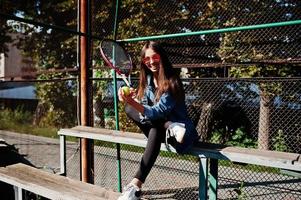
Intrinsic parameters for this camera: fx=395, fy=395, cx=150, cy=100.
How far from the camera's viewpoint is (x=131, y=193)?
9.32ft

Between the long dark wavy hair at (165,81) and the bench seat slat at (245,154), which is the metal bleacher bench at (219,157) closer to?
the bench seat slat at (245,154)

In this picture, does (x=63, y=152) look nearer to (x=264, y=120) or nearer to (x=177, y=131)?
(x=177, y=131)

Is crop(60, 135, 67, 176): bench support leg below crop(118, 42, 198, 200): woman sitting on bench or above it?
below

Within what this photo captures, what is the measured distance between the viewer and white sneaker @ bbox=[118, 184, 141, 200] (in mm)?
2812

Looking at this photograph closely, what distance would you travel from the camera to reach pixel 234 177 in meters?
4.93

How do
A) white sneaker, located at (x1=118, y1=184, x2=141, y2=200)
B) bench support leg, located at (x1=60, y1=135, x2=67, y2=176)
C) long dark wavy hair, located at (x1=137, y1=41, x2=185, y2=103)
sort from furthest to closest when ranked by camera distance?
bench support leg, located at (x1=60, y1=135, x2=67, y2=176) → long dark wavy hair, located at (x1=137, y1=41, x2=185, y2=103) → white sneaker, located at (x1=118, y1=184, x2=141, y2=200)

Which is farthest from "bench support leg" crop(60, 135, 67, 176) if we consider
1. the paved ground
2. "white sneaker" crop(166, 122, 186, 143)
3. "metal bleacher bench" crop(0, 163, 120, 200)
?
"white sneaker" crop(166, 122, 186, 143)

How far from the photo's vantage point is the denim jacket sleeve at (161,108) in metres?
2.93

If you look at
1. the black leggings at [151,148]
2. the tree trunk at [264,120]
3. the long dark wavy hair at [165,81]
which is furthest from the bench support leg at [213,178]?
the tree trunk at [264,120]

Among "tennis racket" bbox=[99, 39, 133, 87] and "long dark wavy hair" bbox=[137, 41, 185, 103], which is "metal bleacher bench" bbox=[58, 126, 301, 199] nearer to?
"long dark wavy hair" bbox=[137, 41, 185, 103]

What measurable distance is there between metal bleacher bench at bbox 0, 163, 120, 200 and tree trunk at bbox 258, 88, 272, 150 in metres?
2.86

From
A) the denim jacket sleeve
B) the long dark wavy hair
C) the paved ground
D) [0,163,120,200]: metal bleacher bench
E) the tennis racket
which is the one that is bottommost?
the paved ground

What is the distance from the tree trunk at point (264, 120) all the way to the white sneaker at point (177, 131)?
8.64ft

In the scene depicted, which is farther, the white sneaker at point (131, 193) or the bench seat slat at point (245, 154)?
the white sneaker at point (131, 193)
